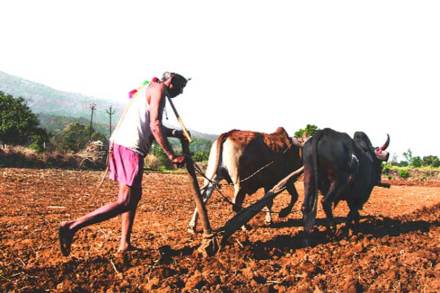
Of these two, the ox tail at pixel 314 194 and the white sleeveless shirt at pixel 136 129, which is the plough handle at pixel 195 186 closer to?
the white sleeveless shirt at pixel 136 129

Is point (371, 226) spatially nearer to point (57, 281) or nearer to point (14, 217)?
point (57, 281)

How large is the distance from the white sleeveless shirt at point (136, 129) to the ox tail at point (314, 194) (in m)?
2.51

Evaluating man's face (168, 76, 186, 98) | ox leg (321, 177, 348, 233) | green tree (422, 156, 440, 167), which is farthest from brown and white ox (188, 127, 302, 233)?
green tree (422, 156, 440, 167)

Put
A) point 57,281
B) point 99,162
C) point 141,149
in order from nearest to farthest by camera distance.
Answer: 1. point 57,281
2. point 141,149
3. point 99,162

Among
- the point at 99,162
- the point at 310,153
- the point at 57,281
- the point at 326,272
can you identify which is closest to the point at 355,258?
the point at 326,272

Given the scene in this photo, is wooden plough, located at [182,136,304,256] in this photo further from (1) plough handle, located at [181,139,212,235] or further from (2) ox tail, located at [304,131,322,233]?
(2) ox tail, located at [304,131,322,233]

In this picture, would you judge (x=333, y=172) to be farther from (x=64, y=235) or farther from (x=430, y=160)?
(x=430, y=160)

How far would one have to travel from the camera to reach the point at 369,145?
739 centimetres

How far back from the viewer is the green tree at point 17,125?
161 feet

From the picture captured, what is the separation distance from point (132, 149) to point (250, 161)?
3222 millimetres

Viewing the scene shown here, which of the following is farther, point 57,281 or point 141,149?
point 141,149

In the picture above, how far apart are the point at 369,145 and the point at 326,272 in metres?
3.25

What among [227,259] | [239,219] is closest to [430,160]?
[239,219]

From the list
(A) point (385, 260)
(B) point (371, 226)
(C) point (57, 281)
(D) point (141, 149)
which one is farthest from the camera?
(B) point (371, 226)
